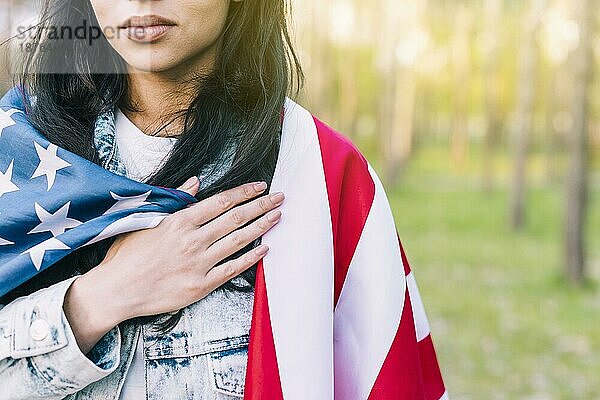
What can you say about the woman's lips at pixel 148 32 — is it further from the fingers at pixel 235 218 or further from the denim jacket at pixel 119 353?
the denim jacket at pixel 119 353

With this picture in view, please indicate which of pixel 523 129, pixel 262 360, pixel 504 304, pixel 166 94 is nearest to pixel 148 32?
pixel 166 94

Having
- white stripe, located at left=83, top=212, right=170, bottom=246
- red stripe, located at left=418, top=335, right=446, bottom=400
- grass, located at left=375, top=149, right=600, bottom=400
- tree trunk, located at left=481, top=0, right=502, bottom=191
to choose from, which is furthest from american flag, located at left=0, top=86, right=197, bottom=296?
tree trunk, located at left=481, top=0, right=502, bottom=191

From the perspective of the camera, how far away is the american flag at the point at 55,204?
1454 mm

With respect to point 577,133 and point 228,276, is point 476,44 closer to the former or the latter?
point 577,133

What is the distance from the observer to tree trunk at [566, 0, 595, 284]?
888cm

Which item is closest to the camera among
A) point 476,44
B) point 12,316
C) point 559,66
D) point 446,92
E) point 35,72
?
point 12,316

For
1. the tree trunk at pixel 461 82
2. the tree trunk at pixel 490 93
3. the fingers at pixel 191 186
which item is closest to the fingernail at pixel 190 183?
the fingers at pixel 191 186

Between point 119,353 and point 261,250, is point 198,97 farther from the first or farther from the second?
point 119,353

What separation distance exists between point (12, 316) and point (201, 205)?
1.18 ft

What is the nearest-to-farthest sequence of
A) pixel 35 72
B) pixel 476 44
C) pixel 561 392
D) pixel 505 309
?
pixel 35 72, pixel 561 392, pixel 505 309, pixel 476 44

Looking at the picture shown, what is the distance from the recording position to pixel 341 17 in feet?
102

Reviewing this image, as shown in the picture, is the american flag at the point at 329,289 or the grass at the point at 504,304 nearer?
the american flag at the point at 329,289

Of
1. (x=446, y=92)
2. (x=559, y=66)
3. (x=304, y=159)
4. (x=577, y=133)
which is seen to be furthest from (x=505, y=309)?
(x=446, y=92)

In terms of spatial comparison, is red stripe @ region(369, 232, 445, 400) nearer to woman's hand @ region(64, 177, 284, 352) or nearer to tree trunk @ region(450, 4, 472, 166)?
woman's hand @ region(64, 177, 284, 352)
